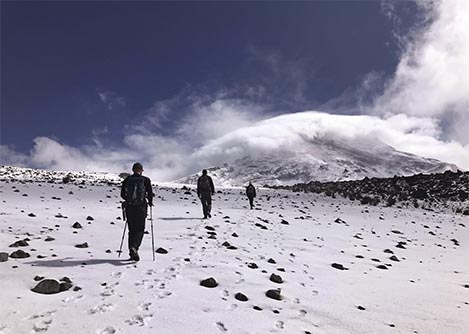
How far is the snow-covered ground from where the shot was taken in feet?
18.4

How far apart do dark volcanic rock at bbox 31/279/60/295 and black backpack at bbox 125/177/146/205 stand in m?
3.83

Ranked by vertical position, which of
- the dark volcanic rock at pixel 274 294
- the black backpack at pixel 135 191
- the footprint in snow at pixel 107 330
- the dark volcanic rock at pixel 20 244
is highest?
the black backpack at pixel 135 191

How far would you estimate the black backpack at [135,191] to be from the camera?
33.2 feet

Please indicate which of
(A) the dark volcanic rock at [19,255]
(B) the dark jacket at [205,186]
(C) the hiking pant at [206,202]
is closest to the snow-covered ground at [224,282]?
(A) the dark volcanic rock at [19,255]

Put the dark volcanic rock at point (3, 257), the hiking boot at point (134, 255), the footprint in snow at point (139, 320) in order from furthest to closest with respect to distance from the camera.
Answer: the hiking boot at point (134, 255) < the dark volcanic rock at point (3, 257) < the footprint in snow at point (139, 320)

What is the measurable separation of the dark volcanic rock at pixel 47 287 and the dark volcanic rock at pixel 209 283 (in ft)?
8.91

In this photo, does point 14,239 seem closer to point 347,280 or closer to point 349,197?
point 347,280

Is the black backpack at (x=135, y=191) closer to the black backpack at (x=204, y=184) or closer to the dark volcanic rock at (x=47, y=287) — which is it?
the dark volcanic rock at (x=47, y=287)

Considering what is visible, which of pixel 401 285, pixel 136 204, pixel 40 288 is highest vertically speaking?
pixel 136 204

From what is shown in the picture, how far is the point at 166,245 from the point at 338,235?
8.64m

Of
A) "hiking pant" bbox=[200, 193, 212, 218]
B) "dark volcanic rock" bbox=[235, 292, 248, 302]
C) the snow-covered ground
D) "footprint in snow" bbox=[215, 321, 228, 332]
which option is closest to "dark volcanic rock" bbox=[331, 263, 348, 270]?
the snow-covered ground

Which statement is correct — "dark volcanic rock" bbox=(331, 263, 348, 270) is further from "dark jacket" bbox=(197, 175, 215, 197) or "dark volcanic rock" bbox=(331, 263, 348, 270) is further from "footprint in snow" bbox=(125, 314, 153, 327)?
"dark jacket" bbox=(197, 175, 215, 197)

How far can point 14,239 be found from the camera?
1035cm

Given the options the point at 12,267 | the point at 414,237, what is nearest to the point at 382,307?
the point at 12,267
